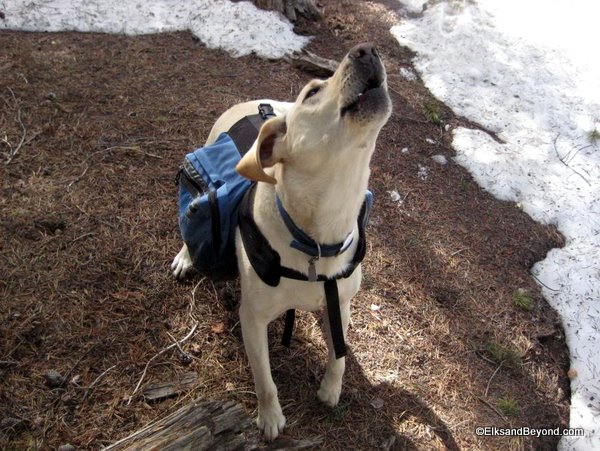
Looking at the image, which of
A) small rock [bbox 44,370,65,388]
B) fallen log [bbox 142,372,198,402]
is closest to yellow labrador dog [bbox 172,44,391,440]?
fallen log [bbox 142,372,198,402]

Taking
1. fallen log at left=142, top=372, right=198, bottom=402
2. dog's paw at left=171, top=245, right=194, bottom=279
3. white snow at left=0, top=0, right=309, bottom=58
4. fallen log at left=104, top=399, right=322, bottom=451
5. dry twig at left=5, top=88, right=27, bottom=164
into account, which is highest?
white snow at left=0, top=0, right=309, bottom=58

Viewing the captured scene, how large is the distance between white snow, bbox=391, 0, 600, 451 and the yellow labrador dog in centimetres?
217

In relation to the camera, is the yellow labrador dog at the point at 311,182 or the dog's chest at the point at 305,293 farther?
the dog's chest at the point at 305,293

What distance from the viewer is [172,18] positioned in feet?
22.4

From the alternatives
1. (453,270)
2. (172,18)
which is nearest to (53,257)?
(453,270)

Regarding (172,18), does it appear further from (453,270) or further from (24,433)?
(24,433)

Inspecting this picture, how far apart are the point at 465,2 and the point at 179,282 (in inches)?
266

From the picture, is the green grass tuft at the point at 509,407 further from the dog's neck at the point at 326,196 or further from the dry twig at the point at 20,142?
the dry twig at the point at 20,142

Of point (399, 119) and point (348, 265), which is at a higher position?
point (348, 265)

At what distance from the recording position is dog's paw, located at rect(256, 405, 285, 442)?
2.94 meters

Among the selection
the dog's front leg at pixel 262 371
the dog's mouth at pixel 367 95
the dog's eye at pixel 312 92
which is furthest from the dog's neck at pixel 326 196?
the dog's front leg at pixel 262 371

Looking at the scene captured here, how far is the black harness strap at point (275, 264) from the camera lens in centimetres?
256

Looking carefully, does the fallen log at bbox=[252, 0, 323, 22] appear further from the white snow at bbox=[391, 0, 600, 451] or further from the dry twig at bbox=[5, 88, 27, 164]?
the dry twig at bbox=[5, 88, 27, 164]

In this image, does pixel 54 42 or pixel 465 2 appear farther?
pixel 465 2
